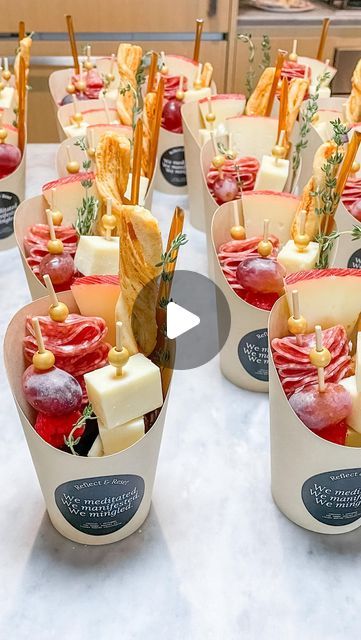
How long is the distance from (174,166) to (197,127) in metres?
0.15

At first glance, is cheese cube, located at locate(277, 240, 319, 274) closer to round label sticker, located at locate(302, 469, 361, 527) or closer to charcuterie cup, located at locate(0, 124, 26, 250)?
round label sticker, located at locate(302, 469, 361, 527)

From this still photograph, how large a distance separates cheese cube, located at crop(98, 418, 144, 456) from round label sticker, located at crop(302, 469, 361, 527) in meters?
0.22

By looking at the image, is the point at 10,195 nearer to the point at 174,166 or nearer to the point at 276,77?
the point at 174,166

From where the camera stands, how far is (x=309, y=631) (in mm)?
693

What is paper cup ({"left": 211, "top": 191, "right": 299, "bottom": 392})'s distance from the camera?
942mm

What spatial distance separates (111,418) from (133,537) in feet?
0.69

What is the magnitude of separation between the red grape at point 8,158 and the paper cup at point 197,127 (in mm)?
403

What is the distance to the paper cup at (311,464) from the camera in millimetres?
689

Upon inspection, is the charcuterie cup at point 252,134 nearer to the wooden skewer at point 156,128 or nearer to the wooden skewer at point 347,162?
the wooden skewer at point 156,128

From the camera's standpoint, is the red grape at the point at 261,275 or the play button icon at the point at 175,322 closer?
the play button icon at the point at 175,322

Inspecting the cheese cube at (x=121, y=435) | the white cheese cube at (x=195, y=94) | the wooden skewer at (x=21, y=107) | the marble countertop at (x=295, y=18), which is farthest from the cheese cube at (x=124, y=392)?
the marble countertop at (x=295, y=18)

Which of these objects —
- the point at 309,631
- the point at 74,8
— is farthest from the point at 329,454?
the point at 74,8

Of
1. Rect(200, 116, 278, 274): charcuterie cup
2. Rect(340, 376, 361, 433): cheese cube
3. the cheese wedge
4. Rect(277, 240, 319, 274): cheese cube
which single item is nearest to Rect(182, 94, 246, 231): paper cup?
Rect(200, 116, 278, 274): charcuterie cup

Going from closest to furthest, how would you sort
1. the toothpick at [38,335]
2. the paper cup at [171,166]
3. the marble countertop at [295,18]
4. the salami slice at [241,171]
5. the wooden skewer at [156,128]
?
the toothpick at [38,335]
the wooden skewer at [156,128]
the salami slice at [241,171]
the paper cup at [171,166]
the marble countertop at [295,18]
